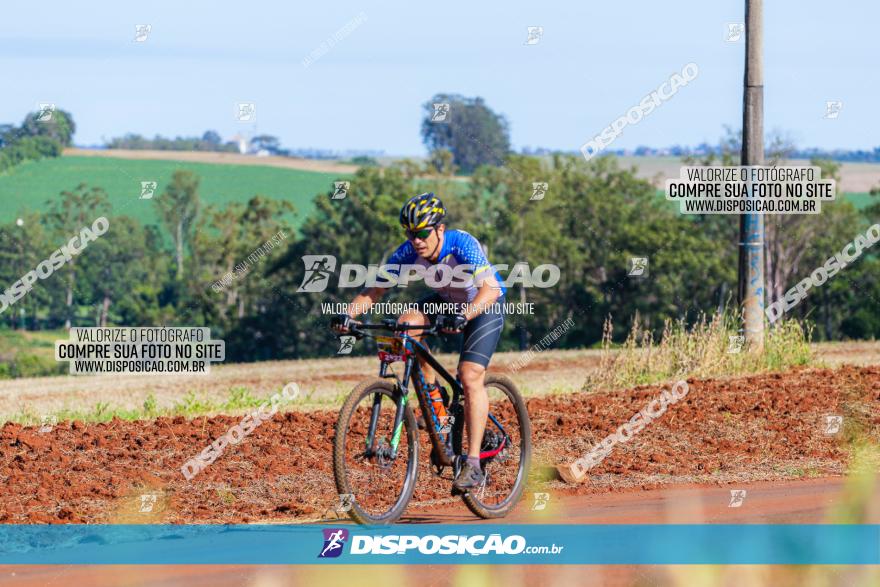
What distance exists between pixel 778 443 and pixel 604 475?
7.34ft

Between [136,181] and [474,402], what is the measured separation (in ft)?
357

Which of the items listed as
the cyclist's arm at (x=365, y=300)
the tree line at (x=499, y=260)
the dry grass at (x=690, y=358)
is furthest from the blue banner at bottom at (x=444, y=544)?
the tree line at (x=499, y=260)

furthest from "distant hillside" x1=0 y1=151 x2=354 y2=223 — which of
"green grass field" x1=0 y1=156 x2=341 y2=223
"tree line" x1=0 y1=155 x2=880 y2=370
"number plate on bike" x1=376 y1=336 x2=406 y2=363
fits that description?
"number plate on bike" x1=376 y1=336 x2=406 y2=363

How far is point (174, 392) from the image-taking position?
75.8 ft

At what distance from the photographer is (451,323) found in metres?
8.61

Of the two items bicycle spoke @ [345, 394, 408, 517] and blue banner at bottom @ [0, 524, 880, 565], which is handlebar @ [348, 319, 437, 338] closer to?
bicycle spoke @ [345, 394, 408, 517]

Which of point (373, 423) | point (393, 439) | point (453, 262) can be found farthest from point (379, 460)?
point (453, 262)

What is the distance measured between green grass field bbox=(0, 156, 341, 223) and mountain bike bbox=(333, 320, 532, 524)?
10185 cm

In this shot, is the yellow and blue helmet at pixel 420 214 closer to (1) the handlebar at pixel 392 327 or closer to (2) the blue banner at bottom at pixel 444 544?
(1) the handlebar at pixel 392 327

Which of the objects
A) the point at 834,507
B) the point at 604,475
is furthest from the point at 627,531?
the point at 604,475

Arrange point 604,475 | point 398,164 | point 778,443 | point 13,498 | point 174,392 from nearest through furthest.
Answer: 1. point 13,498
2. point 604,475
3. point 778,443
4. point 174,392
5. point 398,164

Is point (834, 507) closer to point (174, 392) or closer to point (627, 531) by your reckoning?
point (627, 531)

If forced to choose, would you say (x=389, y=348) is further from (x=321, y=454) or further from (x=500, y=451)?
(x=321, y=454)

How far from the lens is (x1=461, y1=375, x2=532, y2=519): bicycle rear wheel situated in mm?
9398
